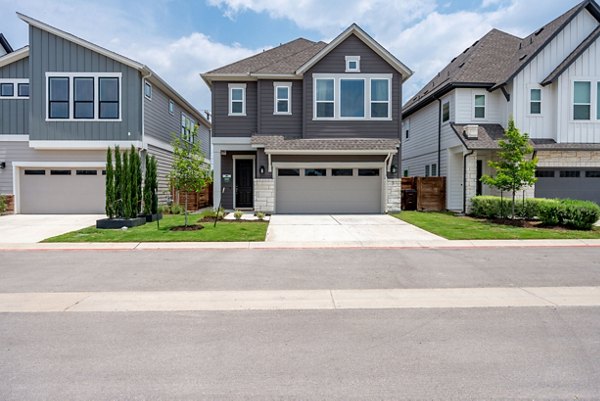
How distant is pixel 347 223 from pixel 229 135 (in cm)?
→ 840

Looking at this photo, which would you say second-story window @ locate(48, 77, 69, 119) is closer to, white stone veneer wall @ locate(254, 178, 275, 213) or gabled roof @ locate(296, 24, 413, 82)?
white stone veneer wall @ locate(254, 178, 275, 213)

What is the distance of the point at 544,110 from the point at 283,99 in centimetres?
1268

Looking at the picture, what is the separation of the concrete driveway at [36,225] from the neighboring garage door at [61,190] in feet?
1.93

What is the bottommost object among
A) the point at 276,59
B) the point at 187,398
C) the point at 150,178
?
the point at 187,398

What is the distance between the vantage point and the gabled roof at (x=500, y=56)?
18719 mm

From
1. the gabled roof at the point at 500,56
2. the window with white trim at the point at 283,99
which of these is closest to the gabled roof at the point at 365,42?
the window with white trim at the point at 283,99

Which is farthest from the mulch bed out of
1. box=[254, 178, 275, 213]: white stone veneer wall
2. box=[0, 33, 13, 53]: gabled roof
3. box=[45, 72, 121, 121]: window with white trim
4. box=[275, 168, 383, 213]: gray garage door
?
box=[0, 33, 13, 53]: gabled roof

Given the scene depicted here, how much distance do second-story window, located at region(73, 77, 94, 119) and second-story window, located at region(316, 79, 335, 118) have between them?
10775 mm

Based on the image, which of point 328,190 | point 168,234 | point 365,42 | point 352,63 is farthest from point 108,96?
point 365,42

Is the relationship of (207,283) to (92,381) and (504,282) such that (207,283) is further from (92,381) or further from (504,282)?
(504,282)

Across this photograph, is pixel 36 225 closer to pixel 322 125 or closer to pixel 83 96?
pixel 83 96

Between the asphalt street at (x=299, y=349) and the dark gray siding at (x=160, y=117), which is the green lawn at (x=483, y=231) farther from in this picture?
the dark gray siding at (x=160, y=117)

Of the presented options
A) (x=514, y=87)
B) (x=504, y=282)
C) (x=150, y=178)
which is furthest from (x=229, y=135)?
(x=504, y=282)

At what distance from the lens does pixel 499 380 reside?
Answer: 3.72 metres
